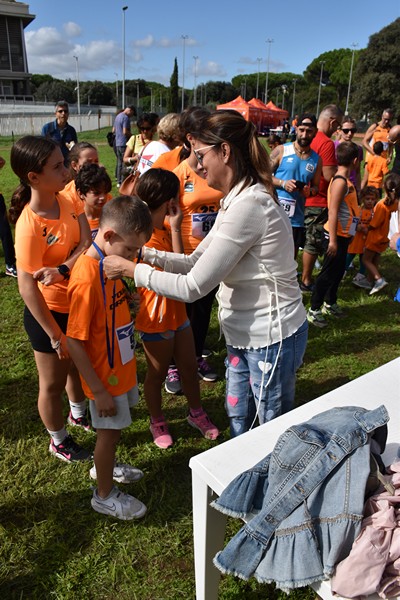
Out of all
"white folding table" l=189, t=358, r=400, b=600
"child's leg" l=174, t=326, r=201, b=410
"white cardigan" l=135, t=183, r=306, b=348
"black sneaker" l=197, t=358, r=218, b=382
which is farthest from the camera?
"black sneaker" l=197, t=358, r=218, b=382

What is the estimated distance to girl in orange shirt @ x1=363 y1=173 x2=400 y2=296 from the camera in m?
5.38

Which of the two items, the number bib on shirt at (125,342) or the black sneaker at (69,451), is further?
the black sneaker at (69,451)

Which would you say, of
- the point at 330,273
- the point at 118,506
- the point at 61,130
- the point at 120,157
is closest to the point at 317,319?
the point at 330,273

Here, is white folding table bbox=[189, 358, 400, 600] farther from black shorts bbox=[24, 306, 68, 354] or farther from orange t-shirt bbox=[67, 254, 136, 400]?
black shorts bbox=[24, 306, 68, 354]

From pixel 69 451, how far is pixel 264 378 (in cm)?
141

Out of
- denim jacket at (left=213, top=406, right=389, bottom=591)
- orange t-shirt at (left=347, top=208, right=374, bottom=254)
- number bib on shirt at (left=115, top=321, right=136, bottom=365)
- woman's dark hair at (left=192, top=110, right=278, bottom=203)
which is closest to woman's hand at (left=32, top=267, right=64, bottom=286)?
number bib on shirt at (left=115, top=321, right=136, bottom=365)

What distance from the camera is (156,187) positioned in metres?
2.43

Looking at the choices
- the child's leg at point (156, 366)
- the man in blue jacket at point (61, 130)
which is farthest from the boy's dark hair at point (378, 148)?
the child's leg at point (156, 366)

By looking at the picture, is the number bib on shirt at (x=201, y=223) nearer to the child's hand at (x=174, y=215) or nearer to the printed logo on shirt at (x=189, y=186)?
the printed logo on shirt at (x=189, y=186)

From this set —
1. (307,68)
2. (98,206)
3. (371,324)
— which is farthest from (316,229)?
(307,68)

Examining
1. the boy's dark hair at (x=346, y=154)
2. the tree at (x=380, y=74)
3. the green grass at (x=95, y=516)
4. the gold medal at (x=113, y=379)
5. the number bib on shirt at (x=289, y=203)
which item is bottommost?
the green grass at (x=95, y=516)

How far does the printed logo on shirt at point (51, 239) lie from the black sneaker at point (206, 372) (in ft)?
5.82

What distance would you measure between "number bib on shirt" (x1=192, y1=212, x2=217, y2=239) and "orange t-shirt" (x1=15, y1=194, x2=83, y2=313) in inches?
32.3

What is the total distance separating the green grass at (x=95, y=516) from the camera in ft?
6.81
